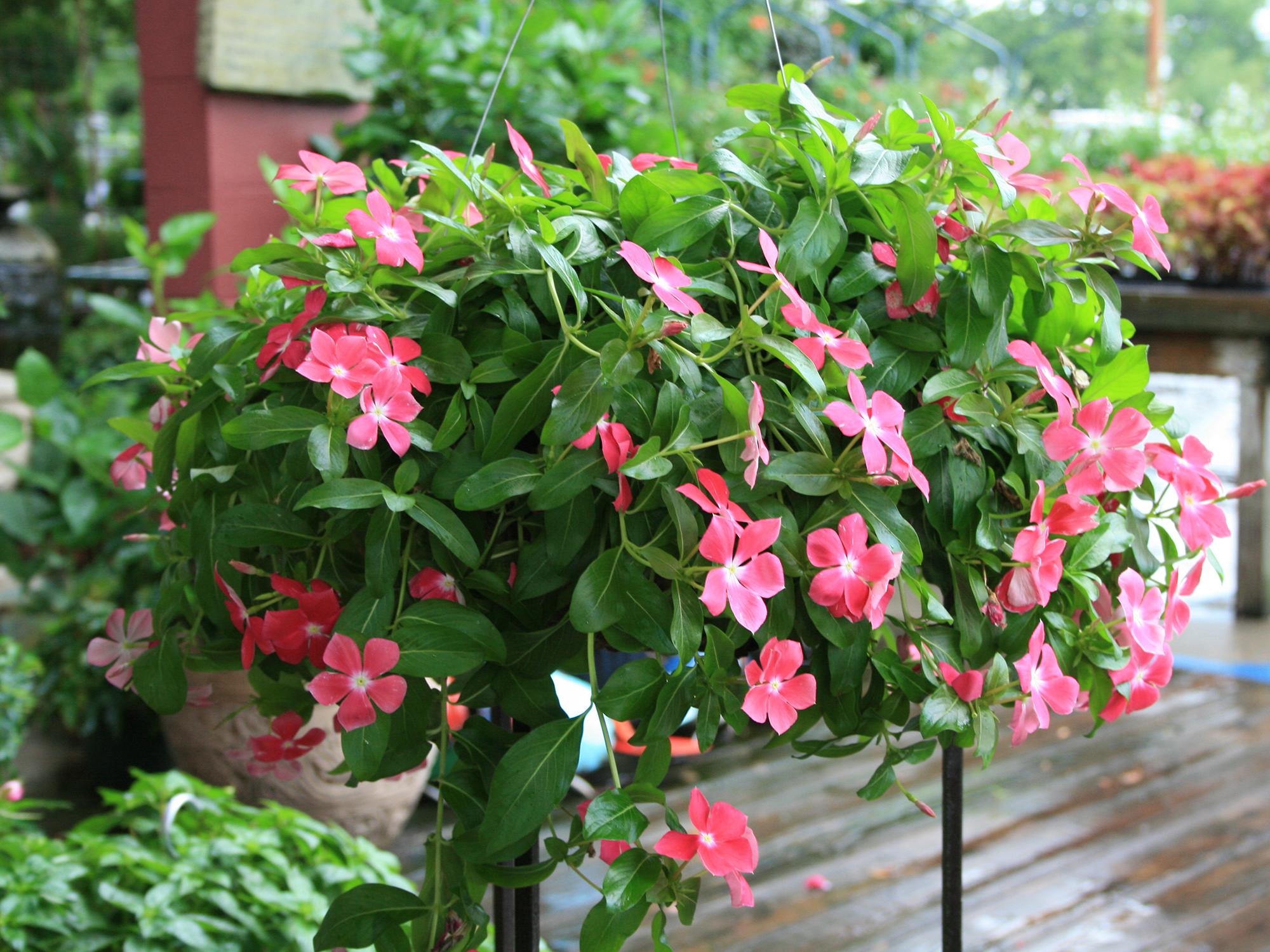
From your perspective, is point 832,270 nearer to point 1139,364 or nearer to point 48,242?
point 1139,364

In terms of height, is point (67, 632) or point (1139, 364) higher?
point (1139, 364)

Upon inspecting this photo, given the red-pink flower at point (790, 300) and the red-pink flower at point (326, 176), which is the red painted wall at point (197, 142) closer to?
the red-pink flower at point (326, 176)

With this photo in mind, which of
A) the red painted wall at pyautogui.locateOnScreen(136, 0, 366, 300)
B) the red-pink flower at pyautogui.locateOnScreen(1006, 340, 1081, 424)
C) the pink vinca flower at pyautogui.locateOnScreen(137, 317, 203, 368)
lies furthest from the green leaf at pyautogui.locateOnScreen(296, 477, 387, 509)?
the red painted wall at pyautogui.locateOnScreen(136, 0, 366, 300)

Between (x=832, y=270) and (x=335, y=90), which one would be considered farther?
(x=335, y=90)

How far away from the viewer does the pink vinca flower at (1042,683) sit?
2.14ft

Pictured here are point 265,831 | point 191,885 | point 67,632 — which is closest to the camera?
point 191,885

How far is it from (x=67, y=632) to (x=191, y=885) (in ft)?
4.69

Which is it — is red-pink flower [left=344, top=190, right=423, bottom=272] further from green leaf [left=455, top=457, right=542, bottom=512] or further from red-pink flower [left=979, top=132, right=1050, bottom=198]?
red-pink flower [left=979, top=132, right=1050, bottom=198]

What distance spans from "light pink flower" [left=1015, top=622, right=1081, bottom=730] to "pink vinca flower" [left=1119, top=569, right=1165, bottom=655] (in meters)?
0.07

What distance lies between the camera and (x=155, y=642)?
2.39 ft

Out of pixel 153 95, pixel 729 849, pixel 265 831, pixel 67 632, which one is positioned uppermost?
pixel 153 95

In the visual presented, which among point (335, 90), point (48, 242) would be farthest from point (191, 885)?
point (48, 242)

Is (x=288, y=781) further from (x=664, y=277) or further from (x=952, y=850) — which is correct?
(x=664, y=277)

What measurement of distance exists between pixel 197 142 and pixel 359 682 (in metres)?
2.25
